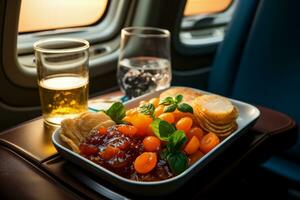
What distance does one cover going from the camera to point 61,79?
31.4 inches

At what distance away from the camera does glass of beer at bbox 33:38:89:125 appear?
765 millimetres

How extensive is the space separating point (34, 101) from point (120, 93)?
0.81 ft

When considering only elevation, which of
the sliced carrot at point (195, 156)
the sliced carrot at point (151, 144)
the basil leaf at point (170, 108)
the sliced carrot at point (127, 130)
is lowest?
the sliced carrot at point (195, 156)

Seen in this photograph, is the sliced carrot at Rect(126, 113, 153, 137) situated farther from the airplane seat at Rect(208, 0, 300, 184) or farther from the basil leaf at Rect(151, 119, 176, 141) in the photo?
the airplane seat at Rect(208, 0, 300, 184)

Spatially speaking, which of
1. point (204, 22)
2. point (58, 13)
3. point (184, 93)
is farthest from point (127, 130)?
point (204, 22)

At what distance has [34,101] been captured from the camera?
1.09 m

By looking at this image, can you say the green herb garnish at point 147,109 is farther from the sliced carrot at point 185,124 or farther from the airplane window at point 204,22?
the airplane window at point 204,22

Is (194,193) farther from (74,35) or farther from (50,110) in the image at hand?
(74,35)

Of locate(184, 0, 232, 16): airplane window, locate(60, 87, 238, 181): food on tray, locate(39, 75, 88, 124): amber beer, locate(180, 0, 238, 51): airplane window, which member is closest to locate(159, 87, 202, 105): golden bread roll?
locate(60, 87, 238, 181): food on tray

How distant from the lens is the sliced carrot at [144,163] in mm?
587

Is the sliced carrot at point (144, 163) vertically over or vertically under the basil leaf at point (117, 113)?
under

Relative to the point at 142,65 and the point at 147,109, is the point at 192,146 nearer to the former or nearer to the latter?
the point at 147,109

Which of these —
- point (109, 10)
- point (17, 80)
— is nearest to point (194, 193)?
point (17, 80)

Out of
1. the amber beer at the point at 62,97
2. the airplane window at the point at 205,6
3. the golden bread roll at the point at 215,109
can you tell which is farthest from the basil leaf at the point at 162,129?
the airplane window at the point at 205,6
